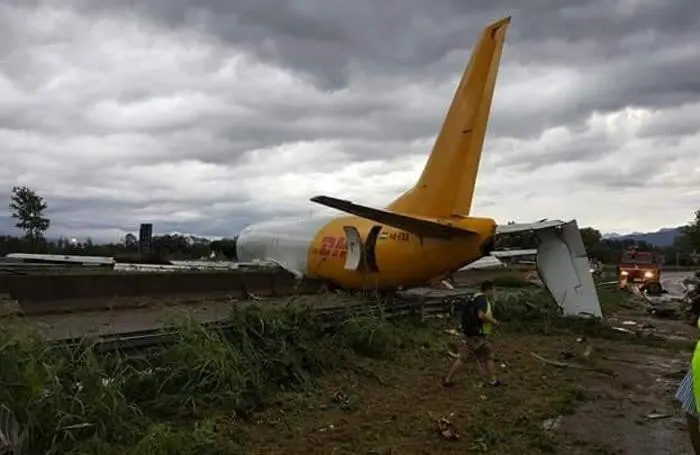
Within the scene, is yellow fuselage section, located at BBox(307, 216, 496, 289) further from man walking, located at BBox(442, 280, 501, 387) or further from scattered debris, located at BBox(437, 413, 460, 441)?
scattered debris, located at BBox(437, 413, 460, 441)

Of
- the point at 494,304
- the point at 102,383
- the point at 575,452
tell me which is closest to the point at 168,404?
the point at 102,383

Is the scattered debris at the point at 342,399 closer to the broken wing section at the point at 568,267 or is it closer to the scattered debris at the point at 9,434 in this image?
the scattered debris at the point at 9,434

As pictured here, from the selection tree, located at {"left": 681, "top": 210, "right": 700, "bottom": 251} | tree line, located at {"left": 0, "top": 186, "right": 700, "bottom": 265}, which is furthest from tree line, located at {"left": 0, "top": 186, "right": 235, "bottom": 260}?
tree, located at {"left": 681, "top": 210, "right": 700, "bottom": 251}

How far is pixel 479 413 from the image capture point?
8.72 m

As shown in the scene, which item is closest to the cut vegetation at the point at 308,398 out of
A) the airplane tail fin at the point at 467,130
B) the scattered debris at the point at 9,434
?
the scattered debris at the point at 9,434

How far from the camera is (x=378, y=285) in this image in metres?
17.7

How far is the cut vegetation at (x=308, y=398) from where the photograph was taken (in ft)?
21.2

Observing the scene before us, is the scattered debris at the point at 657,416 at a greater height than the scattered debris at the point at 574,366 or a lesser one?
lesser

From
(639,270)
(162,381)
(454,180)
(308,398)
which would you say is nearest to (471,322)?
(308,398)

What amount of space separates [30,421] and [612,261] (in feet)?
292

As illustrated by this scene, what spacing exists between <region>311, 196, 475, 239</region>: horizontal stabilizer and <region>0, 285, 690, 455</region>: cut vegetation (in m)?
1.94

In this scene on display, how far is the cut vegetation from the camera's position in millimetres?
6469

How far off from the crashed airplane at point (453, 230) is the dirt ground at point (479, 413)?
3351 millimetres

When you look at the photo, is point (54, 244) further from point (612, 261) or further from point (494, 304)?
point (612, 261)
